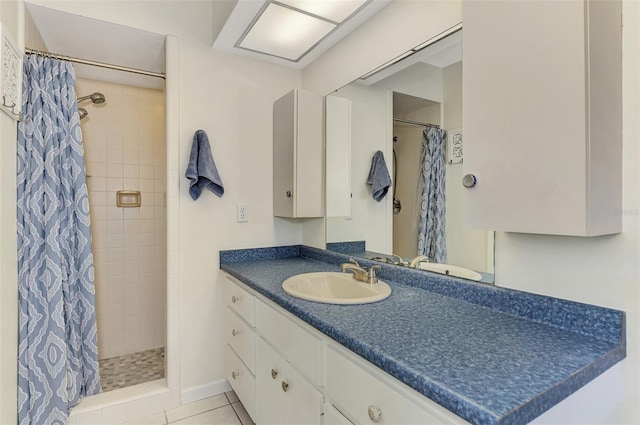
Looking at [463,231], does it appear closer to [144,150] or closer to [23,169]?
[23,169]

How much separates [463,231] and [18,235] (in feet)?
6.52

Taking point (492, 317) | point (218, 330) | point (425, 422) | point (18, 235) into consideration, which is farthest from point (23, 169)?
point (492, 317)

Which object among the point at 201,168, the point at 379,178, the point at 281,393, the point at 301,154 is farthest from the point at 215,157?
the point at 281,393

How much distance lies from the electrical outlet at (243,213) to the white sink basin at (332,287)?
665 mm

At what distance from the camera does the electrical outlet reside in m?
2.12

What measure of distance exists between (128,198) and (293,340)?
6.62 ft

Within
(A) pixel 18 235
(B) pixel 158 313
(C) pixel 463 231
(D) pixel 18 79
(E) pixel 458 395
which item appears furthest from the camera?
(B) pixel 158 313

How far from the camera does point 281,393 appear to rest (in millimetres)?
1328

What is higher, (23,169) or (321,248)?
(23,169)

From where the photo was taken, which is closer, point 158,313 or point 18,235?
point 18,235

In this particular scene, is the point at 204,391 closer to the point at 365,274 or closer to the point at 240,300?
the point at 240,300

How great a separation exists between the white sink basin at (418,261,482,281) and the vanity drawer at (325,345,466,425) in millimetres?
615

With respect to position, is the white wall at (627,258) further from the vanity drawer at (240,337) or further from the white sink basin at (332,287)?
the vanity drawer at (240,337)

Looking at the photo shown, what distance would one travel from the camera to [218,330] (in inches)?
81.7
